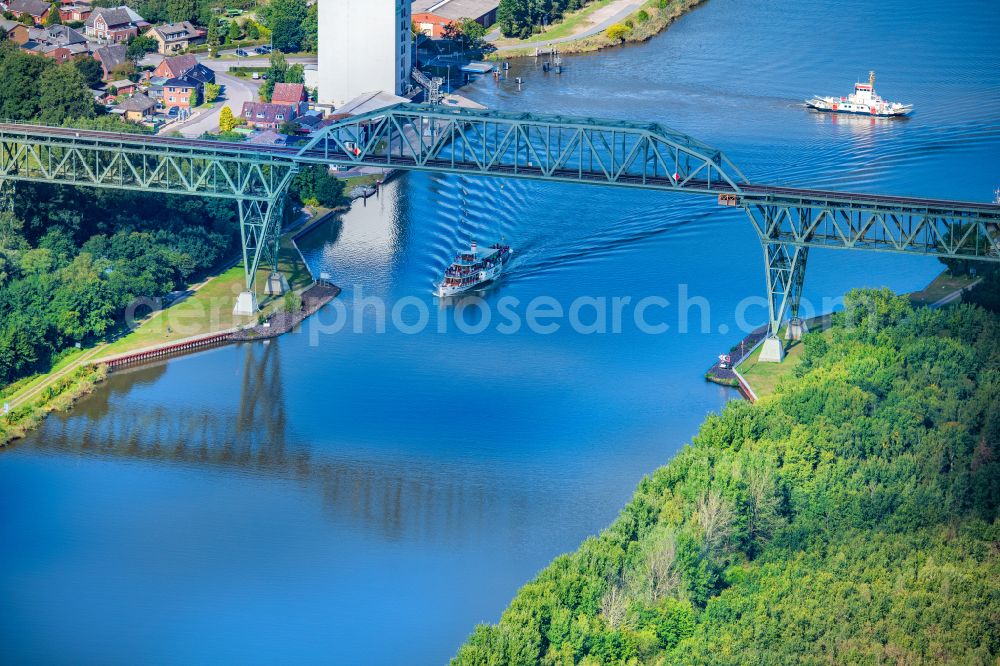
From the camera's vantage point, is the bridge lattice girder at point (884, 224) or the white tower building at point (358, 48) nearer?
the bridge lattice girder at point (884, 224)

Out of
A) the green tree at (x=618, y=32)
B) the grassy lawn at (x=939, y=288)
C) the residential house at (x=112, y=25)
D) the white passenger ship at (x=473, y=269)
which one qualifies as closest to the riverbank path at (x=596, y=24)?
the green tree at (x=618, y=32)

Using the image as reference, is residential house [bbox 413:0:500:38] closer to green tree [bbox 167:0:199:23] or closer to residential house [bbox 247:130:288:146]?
green tree [bbox 167:0:199:23]

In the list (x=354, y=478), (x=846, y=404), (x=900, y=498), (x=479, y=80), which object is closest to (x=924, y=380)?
(x=846, y=404)

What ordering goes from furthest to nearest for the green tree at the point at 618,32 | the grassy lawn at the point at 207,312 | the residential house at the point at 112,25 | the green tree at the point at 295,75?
1. the green tree at the point at 618,32
2. the residential house at the point at 112,25
3. the green tree at the point at 295,75
4. the grassy lawn at the point at 207,312

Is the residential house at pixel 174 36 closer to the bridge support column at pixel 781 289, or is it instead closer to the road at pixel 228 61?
the road at pixel 228 61

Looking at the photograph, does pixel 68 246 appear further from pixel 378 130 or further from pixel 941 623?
pixel 941 623

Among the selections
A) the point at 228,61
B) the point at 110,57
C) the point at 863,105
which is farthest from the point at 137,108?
the point at 863,105

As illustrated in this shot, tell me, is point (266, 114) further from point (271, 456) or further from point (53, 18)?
point (271, 456)
